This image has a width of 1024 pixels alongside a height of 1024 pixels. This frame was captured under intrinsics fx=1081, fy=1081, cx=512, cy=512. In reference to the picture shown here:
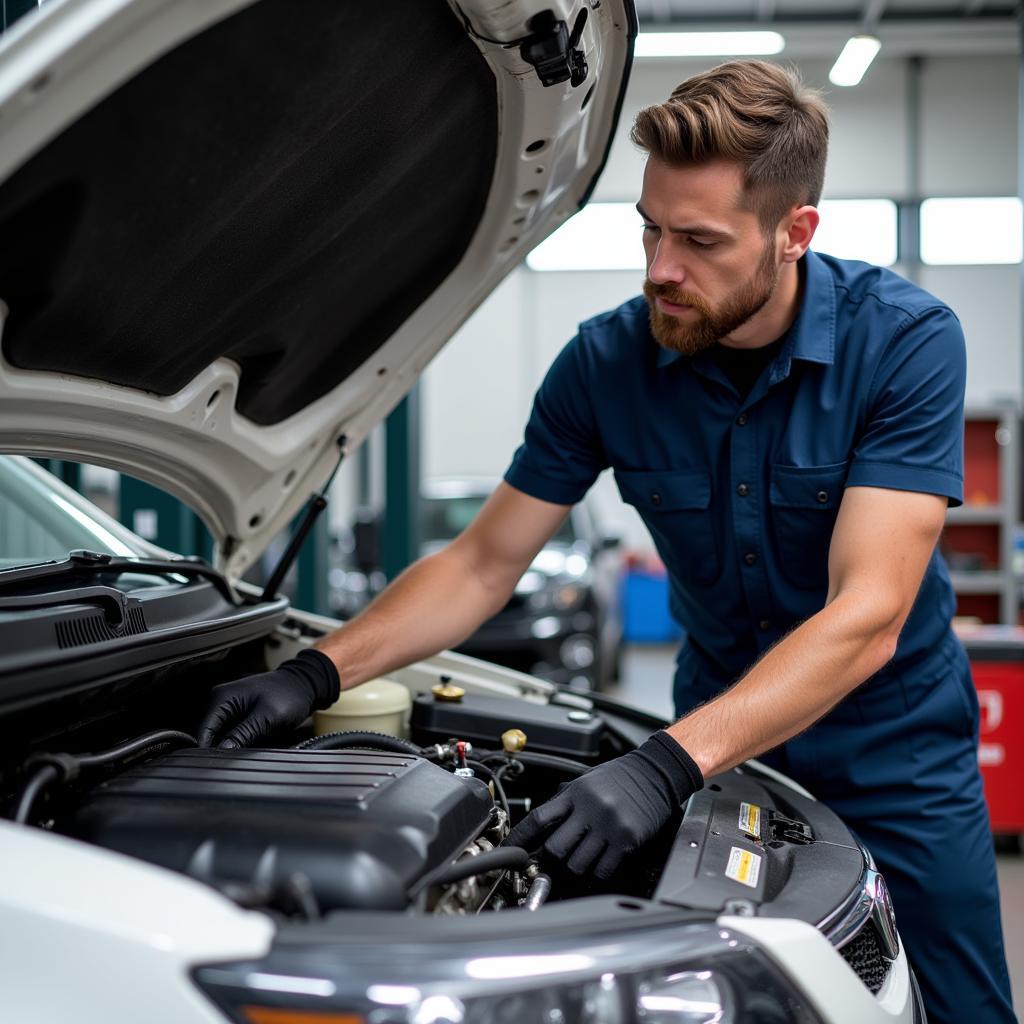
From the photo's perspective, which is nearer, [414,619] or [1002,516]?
[414,619]

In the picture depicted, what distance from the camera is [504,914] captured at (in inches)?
35.6

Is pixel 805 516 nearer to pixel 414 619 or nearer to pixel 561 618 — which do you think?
pixel 414 619

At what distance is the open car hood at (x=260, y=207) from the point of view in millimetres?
1006

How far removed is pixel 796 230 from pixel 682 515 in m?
0.47

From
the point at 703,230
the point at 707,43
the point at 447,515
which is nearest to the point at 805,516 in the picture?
the point at 703,230

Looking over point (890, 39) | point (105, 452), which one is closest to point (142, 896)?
point (105, 452)

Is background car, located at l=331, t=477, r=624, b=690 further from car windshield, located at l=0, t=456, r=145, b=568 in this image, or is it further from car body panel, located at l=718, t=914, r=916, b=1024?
car body panel, located at l=718, t=914, r=916, b=1024

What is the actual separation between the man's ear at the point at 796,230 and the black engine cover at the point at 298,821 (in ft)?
3.09

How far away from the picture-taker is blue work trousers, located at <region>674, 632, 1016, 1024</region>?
160 cm

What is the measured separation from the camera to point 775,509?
167 cm

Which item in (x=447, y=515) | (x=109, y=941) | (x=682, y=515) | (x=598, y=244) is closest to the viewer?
(x=109, y=941)

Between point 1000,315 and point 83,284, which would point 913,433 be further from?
point 1000,315

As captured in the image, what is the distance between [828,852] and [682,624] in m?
0.67

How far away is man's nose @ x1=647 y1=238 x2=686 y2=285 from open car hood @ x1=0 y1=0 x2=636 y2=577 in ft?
0.69
